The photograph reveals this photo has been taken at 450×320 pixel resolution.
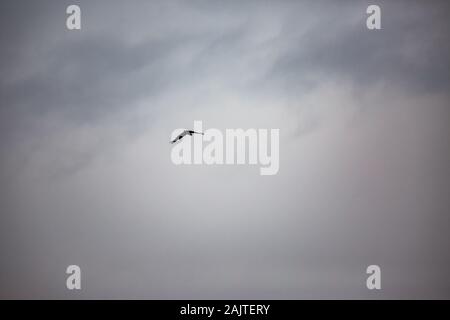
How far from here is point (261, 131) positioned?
16594mm

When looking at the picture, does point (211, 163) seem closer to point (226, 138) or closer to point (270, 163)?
point (226, 138)
